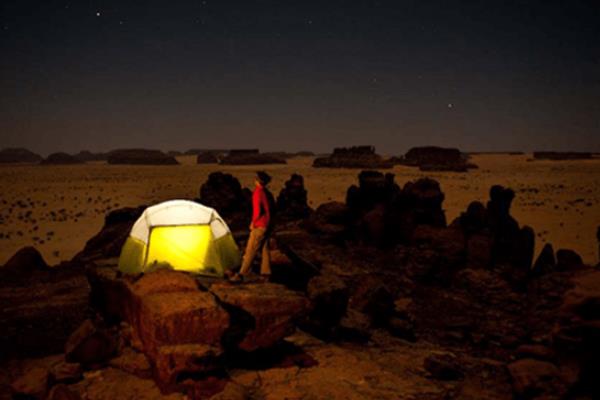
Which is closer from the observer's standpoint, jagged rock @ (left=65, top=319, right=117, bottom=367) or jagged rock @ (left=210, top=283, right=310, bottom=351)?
jagged rock @ (left=65, top=319, right=117, bottom=367)

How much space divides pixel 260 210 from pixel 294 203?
14107 millimetres

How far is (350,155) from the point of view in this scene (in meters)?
86.1

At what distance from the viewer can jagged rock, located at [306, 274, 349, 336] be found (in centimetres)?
1013

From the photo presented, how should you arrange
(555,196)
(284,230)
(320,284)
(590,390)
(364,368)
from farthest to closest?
(555,196)
(284,230)
(320,284)
(364,368)
(590,390)

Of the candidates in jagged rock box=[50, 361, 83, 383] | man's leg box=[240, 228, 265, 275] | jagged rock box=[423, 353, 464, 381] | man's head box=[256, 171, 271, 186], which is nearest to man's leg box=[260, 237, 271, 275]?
man's leg box=[240, 228, 265, 275]

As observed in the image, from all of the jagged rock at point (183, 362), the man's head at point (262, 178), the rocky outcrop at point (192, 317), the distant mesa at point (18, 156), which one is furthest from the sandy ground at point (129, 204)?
the distant mesa at point (18, 156)

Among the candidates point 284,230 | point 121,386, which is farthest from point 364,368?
point 284,230

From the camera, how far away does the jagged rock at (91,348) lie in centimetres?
837

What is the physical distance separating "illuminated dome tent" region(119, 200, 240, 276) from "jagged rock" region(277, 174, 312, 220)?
1289cm

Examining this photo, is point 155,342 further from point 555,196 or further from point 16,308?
point 555,196

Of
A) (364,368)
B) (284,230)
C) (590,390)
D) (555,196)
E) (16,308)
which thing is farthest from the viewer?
(555,196)

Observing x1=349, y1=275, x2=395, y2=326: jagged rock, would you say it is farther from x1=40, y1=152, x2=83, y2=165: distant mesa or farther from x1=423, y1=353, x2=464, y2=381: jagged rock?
x1=40, y1=152, x2=83, y2=165: distant mesa

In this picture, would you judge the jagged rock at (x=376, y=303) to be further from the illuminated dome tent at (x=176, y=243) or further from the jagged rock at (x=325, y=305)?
the illuminated dome tent at (x=176, y=243)

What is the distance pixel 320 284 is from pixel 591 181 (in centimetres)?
5769
